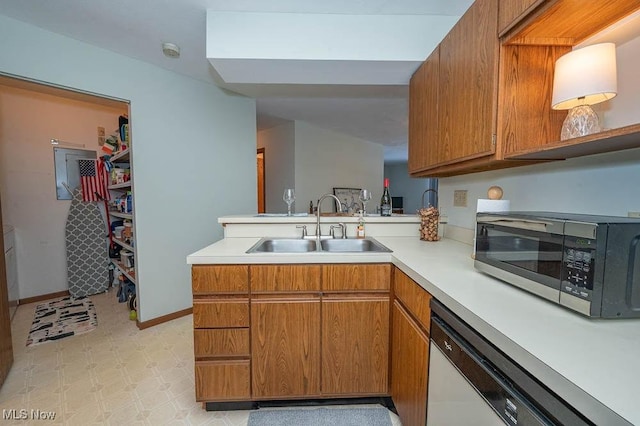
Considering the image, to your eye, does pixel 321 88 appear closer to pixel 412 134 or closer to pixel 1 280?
pixel 412 134

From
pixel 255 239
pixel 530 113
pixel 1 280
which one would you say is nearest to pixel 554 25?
pixel 530 113

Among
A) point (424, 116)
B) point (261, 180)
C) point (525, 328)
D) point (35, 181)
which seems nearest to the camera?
point (525, 328)

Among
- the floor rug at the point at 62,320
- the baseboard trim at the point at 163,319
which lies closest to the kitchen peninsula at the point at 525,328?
the baseboard trim at the point at 163,319

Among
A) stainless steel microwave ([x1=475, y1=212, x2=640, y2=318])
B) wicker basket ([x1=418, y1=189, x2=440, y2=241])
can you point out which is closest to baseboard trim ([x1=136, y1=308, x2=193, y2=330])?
wicker basket ([x1=418, y1=189, x2=440, y2=241])

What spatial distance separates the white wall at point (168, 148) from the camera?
2064mm

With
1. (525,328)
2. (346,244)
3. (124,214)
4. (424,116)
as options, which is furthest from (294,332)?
(124,214)

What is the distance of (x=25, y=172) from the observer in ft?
9.73

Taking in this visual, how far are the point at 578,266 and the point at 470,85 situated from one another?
3.11 ft

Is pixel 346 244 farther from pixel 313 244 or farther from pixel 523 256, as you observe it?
pixel 523 256

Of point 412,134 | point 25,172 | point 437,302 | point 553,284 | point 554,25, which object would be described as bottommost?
point 437,302

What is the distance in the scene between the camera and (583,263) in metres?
0.70

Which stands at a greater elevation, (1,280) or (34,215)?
(34,215)

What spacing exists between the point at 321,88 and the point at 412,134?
136cm

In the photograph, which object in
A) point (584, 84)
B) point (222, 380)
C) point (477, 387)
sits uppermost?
point (584, 84)
